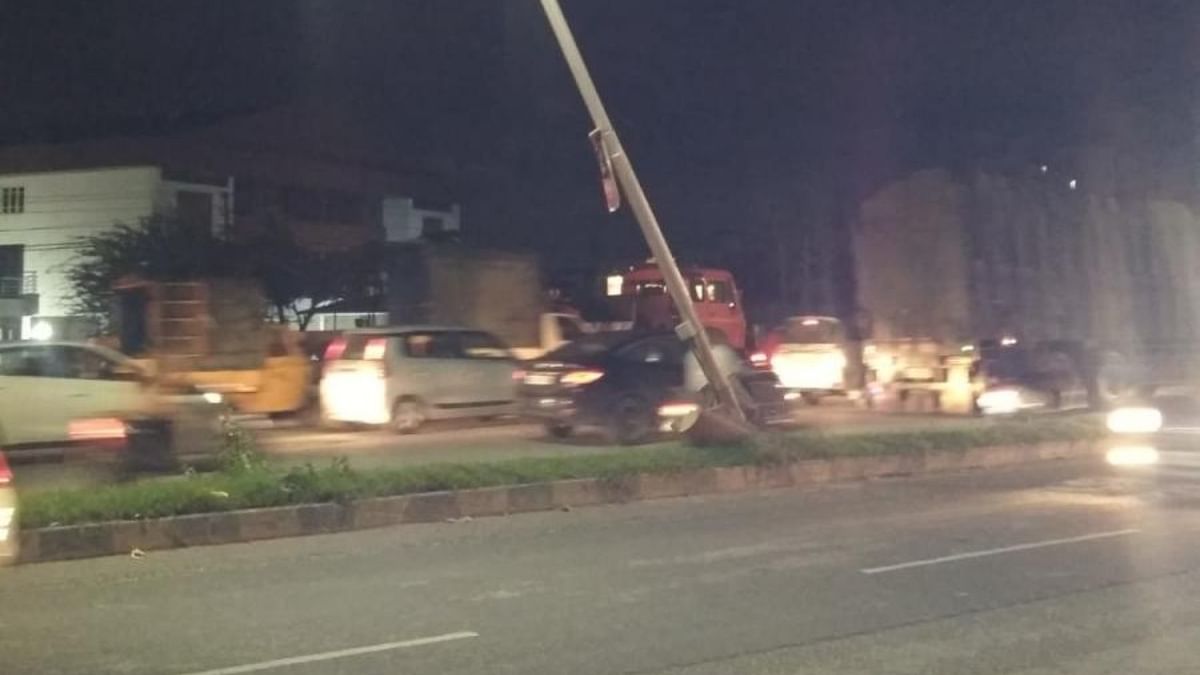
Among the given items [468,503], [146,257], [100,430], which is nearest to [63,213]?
[146,257]

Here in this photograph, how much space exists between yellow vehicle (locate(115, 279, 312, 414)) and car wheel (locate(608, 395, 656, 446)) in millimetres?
6107

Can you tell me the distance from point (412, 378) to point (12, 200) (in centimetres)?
3750

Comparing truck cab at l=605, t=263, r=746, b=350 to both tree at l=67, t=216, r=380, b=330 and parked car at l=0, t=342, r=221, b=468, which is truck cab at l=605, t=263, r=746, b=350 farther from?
tree at l=67, t=216, r=380, b=330

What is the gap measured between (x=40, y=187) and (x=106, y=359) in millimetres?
40441

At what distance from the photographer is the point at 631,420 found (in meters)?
21.0

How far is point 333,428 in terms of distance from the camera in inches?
949

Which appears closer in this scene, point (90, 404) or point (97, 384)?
point (90, 404)

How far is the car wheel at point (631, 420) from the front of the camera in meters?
20.9

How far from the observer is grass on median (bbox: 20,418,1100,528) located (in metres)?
12.5

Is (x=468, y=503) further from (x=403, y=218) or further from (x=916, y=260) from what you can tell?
(x=403, y=218)

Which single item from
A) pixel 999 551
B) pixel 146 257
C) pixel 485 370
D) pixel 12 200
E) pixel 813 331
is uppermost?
pixel 12 200

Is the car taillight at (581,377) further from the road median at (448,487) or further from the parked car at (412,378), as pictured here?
the parked car at (412,378)

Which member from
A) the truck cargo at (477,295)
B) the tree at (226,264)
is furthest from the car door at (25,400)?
the tree at (226,264)

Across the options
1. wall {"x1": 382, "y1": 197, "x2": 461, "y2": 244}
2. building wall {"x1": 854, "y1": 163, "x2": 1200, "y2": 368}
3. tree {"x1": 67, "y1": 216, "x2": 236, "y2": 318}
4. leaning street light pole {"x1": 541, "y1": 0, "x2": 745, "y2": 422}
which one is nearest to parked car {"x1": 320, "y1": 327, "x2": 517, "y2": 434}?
leaning street light pole {"x1": 541, "y1": 0, "x2": 745, "y2": 422}
